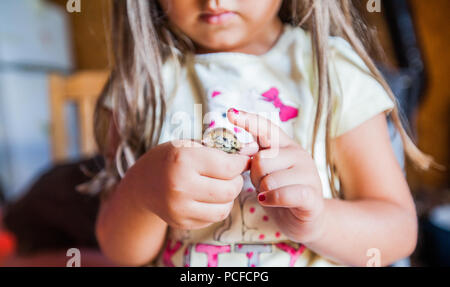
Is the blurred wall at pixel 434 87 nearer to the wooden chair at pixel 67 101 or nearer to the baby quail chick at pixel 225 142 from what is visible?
the wooden chair at pixel 67 101

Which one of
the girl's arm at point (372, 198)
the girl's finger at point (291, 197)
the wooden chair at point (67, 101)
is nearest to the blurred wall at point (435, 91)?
the girl's arm at point (372, 198)

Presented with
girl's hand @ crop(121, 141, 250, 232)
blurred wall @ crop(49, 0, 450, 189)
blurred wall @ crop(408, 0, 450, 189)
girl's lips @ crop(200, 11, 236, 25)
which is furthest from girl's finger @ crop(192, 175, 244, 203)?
blurred wall @ crop(408, 0, 450, 189)

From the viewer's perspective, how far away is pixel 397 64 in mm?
670

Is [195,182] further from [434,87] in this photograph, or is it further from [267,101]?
[434,87]

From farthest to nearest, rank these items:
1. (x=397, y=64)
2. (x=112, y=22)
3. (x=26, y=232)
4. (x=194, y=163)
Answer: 1. (x=26, y=232)
2. (x=397, y=64)
3. (x=112, y=22)
4. (x=194, y=163)

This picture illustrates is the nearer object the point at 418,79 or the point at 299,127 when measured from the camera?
the point at 299,127

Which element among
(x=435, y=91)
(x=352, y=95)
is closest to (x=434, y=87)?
(x=435, y=91)

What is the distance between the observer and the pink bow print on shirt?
27cm

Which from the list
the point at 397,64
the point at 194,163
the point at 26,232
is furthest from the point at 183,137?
the point at 26,232

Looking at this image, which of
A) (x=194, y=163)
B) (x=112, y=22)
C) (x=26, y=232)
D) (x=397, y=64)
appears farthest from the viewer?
(x=26, y=232)

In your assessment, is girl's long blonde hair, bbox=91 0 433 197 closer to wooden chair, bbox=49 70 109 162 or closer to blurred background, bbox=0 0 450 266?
blurred background, bbox=0 0 450 266

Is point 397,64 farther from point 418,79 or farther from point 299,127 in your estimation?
point 299,127

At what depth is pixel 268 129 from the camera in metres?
0.22
